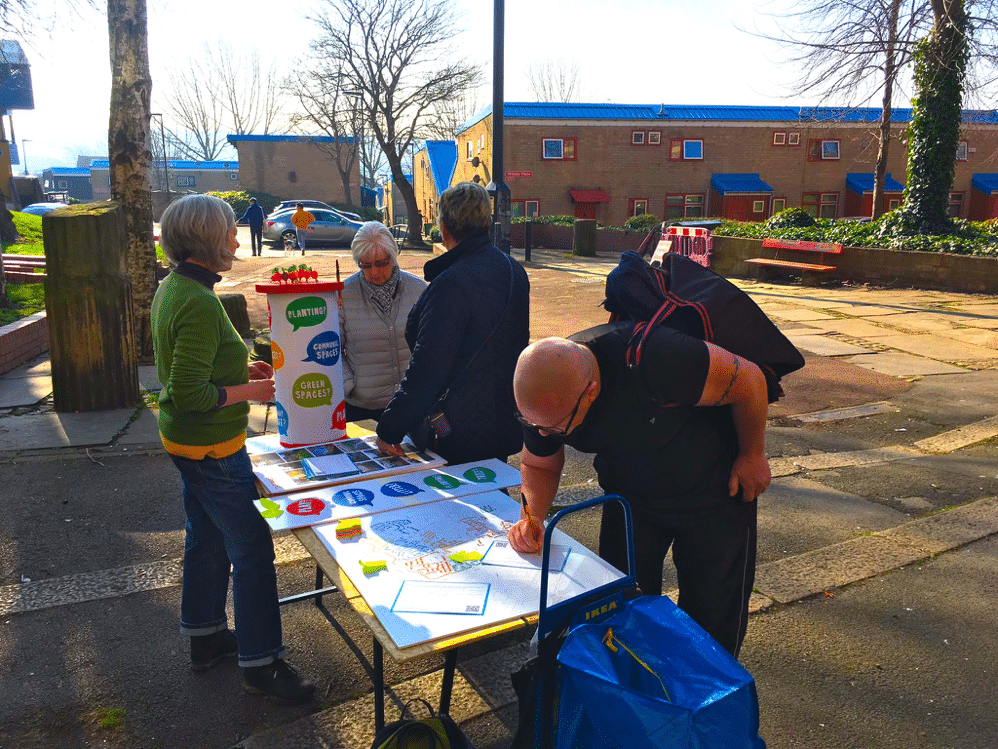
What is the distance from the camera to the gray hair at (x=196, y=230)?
259 cm

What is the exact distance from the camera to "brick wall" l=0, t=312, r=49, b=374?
808 cm

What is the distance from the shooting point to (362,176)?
192 ft

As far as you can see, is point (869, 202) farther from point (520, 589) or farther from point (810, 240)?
point (520, 589)

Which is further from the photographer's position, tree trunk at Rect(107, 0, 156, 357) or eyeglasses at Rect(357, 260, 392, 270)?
tree trunk at Rect(107, 0, 156, 357)

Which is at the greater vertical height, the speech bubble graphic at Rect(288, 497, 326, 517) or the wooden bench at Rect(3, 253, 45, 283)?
the wooden bench at Rect(3, 253, 45, 283)

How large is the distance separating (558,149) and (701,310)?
3186 centimetres

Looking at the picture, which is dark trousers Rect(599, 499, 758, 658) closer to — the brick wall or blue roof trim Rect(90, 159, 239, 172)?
the brick wall

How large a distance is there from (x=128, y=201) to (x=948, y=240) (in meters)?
14.2

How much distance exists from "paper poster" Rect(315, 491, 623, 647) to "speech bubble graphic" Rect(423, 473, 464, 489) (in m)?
0.15

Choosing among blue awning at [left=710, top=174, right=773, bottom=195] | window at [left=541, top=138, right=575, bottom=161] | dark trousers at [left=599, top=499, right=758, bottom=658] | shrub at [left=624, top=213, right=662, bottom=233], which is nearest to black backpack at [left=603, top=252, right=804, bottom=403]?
dark trousers at [left=599, top=499, right=758, bottom=658]

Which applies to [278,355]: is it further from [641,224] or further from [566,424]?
[641,224]

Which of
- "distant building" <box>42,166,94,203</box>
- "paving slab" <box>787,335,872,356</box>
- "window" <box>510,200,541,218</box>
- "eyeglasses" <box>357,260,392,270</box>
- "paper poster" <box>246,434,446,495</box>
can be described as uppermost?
"distant building" <box>42,166,94,203</box>

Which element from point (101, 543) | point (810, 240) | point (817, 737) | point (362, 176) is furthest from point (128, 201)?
point (362, 176)

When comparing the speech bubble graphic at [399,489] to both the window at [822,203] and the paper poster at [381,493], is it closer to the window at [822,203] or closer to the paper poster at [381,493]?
the paper poster at [381,493]
